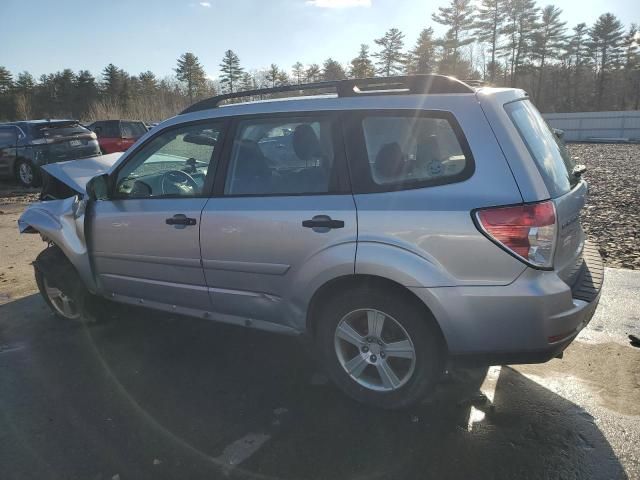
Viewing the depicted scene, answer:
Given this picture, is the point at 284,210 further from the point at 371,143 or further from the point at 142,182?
the point at 142,182

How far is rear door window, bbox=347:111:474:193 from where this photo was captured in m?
2.73

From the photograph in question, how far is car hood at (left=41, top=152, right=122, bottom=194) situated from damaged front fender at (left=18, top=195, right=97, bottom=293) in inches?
6.9

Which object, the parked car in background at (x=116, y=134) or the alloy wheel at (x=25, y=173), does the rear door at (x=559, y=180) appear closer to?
the alloy wheel at (x=25, y=173)

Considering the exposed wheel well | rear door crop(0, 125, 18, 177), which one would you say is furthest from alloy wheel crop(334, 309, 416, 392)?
rear door crop(0, 125, 18, 177)

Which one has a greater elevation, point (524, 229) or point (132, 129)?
point (132, 129)

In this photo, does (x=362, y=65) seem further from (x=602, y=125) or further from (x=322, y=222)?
(x=322, y=222)

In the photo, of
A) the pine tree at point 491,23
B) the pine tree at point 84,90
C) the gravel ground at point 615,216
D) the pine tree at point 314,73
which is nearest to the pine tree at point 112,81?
the pine tree at point 84,90

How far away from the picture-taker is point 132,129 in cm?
1791

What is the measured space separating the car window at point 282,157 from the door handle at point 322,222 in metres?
0.19

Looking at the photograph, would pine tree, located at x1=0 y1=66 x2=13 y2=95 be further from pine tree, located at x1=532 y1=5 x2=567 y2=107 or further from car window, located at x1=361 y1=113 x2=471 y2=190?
car window, located at x1=361 y1=113 x2=471 y2=190

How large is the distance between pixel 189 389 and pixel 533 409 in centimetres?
223

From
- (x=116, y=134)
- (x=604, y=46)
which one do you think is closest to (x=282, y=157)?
(x=116, y=134)

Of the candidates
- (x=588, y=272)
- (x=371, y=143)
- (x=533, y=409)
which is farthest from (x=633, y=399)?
(x=371, y=143)

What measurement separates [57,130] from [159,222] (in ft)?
39.4
